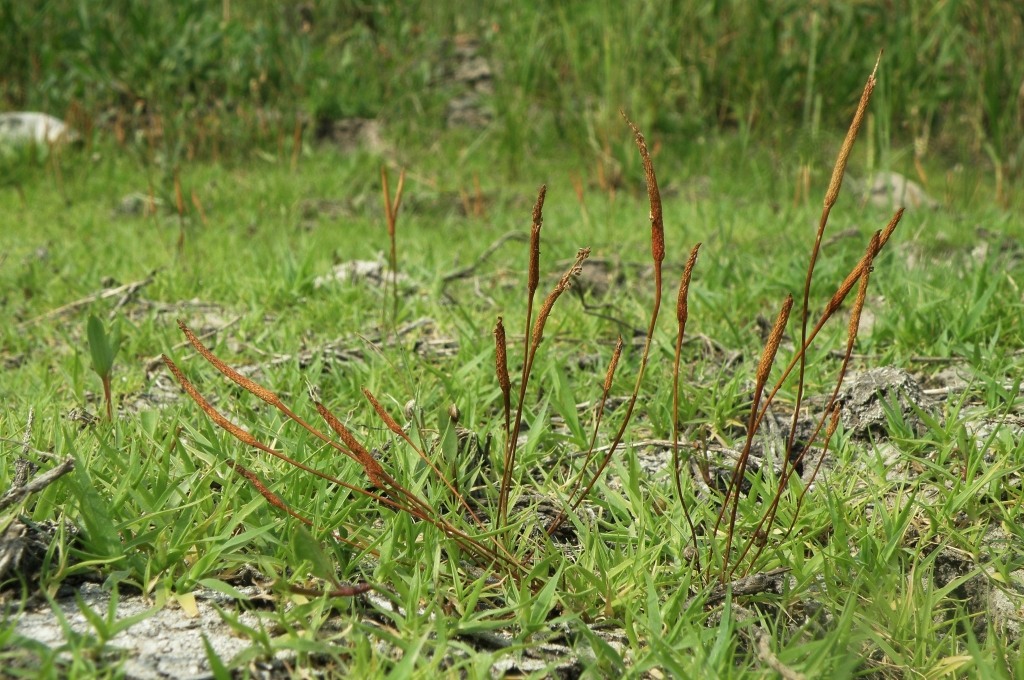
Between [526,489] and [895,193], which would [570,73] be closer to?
[895,193]

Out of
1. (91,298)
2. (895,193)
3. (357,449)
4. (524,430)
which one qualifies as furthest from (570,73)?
(357,449)

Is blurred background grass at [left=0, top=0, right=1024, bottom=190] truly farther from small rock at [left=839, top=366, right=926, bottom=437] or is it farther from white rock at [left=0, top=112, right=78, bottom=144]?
small rock at [left=839, top=366, right=926, bottom=437]

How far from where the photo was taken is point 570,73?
5789 millimetres

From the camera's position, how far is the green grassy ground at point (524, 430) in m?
1.21

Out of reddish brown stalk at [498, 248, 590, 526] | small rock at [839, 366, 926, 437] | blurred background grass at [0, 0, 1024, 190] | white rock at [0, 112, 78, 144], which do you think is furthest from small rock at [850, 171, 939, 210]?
white rock at [0, 112, 78, 144]

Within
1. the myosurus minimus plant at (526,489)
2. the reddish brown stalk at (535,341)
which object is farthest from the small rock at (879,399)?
the reddish brown stalk at (535,341)

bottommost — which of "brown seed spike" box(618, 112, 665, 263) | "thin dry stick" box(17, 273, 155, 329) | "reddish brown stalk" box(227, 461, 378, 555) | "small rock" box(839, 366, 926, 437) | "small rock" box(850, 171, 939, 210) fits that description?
"small rock" box(850, 171, 939, 210)

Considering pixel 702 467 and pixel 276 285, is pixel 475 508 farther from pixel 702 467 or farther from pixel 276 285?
pixel 276 285

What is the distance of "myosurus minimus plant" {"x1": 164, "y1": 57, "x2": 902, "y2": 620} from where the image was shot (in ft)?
3.81

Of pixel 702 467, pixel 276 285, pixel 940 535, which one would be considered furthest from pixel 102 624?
pixel 276 285

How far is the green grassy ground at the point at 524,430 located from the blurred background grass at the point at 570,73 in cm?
50

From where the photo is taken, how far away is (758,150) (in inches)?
220

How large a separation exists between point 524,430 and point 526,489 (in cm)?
24

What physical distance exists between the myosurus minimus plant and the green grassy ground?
0.04ft
